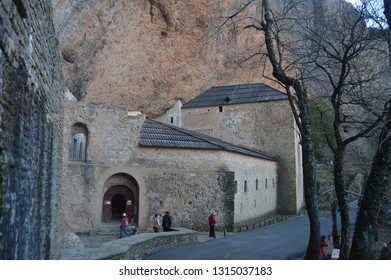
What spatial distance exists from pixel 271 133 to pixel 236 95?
4.31 m

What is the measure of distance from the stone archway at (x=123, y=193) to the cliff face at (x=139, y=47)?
31.1 ft

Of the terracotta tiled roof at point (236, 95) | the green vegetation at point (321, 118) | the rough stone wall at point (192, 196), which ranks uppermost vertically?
the terracotta tiled roof at point (236, 95)

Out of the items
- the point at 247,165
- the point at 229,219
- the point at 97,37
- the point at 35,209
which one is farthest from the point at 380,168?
the point at 97,37

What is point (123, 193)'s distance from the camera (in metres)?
16.6

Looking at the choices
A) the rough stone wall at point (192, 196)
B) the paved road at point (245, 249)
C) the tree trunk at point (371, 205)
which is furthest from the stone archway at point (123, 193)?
the tree trunk at point (371, 205)

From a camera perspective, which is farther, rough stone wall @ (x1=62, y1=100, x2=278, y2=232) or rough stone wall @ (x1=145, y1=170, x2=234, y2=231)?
rough stone wall @ (x1=145, y1=170, x2=234, y2=231)

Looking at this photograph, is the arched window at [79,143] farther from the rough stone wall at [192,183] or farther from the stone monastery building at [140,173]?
the rough stone wall at [192,183]

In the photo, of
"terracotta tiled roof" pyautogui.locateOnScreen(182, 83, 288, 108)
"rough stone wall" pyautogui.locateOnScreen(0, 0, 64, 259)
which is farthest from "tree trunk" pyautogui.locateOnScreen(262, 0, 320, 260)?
"terracotta tiled roof" pyautogui.locateOnScreen(182, 83, 288, 108)

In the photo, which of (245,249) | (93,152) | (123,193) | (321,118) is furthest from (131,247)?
(93,152)

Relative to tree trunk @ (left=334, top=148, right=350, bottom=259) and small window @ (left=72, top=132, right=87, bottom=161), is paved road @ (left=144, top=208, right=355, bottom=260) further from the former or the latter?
small window @ (left=72, top=132, right=87, bottom=161)

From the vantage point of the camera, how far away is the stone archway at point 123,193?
53.2 feet

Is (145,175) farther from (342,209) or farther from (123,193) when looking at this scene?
(342,209)

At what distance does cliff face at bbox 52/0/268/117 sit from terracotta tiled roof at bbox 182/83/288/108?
157 centimetres

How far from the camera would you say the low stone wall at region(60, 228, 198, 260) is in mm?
7203
